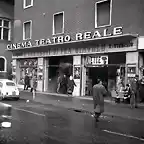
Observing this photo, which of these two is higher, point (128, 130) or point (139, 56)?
point (139, 56)

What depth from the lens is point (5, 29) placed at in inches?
1276

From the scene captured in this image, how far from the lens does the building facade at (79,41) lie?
56.4 feet

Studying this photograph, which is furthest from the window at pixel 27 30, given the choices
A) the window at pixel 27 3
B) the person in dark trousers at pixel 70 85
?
the person in dark trousers at pixel 70 85

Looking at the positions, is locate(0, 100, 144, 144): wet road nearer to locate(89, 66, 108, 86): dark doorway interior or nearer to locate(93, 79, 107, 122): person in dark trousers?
locate(93, 79, 107, 122): person in dark trousers

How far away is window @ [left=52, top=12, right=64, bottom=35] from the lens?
74.7ft

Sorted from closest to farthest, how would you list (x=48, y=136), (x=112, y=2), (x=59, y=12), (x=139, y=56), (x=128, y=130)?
(x=48, y=136) < (x=128, y=130) < (x=139, y=56) < (x=112, y=2) < (x=59, y=12)

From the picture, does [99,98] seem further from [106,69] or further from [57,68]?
[57,68]

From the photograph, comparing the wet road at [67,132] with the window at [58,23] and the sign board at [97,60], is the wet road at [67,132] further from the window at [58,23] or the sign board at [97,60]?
the window at [58,23]

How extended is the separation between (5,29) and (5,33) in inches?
19.3

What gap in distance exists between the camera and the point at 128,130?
9.36m

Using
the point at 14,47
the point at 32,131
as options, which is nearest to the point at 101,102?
the point at 32,131

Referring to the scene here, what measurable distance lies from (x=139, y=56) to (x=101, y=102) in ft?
22.1

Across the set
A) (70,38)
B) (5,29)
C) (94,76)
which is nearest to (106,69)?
(94,76)

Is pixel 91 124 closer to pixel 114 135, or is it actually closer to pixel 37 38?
Result: pixel 114 135
